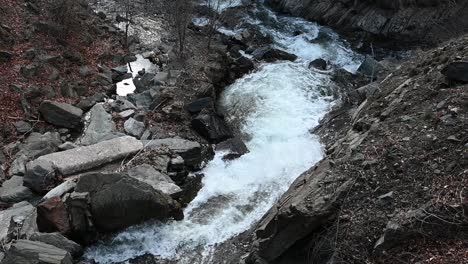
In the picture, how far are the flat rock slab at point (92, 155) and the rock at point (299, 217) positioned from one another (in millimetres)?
4903

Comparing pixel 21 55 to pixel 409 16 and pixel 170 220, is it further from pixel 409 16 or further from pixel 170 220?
pixel 409 16

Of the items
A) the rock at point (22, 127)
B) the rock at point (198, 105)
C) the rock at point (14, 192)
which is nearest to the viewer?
the rock at point (14, 192)

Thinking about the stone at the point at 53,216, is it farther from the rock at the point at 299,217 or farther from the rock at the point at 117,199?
the rock at the point at 299,217

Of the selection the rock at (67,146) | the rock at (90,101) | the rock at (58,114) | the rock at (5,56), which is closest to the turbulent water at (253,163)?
the rock at (67,146)

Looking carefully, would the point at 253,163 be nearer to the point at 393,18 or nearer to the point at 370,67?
the point at 370,67

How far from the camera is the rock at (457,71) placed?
895 centimetres

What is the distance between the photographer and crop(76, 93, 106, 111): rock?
1371 centimetres

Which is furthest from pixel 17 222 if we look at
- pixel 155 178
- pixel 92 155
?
pixel 155 178

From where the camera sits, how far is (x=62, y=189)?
391 inches

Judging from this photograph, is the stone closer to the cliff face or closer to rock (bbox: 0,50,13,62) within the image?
rock (bbox: 0,50,13,62)

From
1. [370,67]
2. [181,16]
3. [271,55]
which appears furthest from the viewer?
[271,55]

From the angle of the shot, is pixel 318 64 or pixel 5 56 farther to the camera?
pixel 318 64

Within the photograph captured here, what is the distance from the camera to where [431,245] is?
6348 mm

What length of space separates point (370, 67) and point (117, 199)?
12109mm
